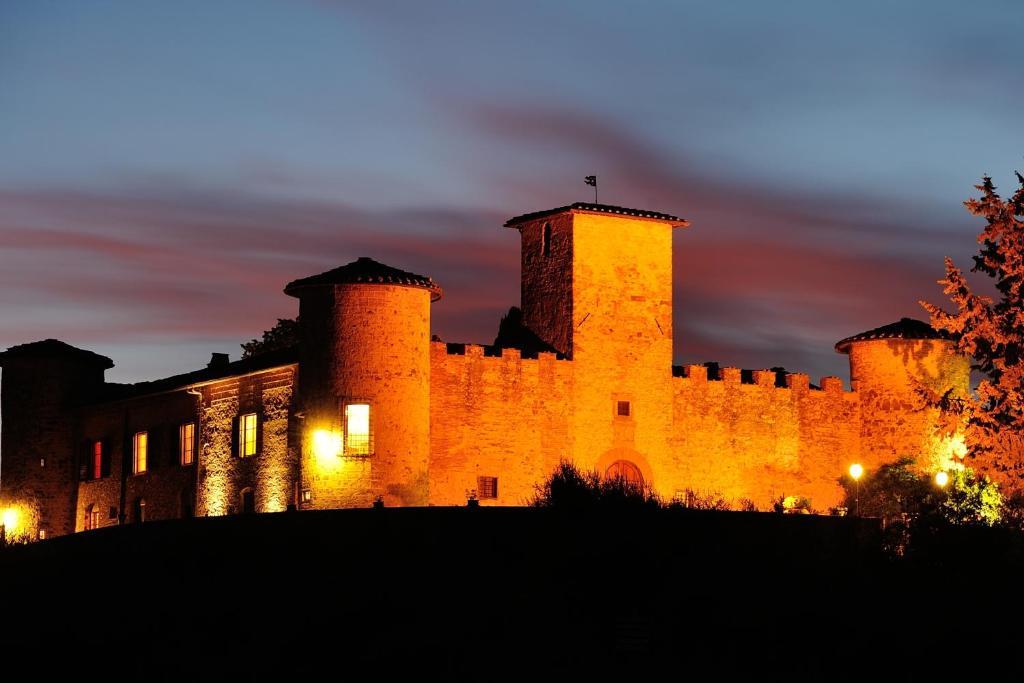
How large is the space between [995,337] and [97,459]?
2267 cm

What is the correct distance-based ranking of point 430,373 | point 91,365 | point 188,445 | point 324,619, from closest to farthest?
1. point 324,619
2. point 430,373
3. point 188,445
4. point 91,365

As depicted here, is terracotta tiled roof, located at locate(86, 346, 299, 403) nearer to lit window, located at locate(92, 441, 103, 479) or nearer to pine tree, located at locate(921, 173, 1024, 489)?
lit window, located at locate(92, 441, 103, 479)

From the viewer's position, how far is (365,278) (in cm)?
4859

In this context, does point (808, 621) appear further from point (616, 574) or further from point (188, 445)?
point (188, 445)

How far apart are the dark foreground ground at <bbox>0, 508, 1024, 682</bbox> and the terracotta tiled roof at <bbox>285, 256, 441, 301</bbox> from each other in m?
6.84

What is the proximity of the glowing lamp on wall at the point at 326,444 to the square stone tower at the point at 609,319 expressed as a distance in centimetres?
679

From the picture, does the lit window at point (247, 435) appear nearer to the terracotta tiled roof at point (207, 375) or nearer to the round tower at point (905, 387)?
the terracotta tiled roof at point (207, 375)

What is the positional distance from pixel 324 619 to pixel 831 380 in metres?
20.7

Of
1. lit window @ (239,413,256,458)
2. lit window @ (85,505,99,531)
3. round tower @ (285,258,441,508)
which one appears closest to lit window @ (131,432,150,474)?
lit window @ (85,505,99,531)

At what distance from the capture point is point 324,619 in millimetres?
40344

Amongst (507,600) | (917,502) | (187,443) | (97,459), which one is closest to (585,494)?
(507,600)

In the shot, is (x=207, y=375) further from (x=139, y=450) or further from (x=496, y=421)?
(x=496, y=421)

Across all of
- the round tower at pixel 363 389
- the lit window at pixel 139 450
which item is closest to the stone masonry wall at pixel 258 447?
the round tower at pixel 363 389

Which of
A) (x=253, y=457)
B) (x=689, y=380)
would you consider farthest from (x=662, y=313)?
(x=253, y=457)
